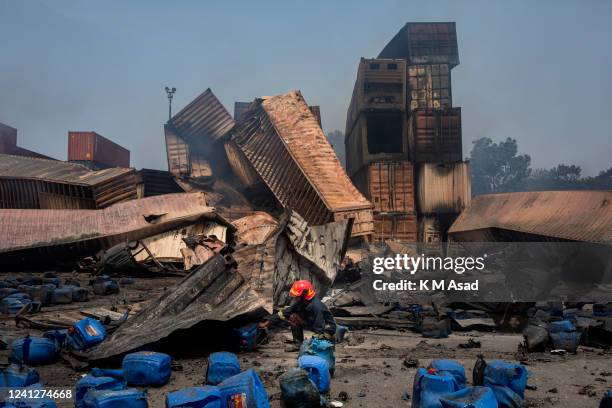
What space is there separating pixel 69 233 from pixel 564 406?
483 inches

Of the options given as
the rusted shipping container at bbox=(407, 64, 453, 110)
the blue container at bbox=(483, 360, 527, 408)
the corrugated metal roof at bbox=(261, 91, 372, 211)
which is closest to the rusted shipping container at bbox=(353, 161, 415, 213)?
the corrugated metal roof at bbox=(261, 91, 372, 211)

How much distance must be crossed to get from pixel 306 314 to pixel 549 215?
10.2 meters

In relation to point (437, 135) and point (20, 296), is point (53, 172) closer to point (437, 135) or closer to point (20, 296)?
point (20, 296)

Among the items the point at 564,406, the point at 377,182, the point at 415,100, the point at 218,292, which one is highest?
the point at 415,100

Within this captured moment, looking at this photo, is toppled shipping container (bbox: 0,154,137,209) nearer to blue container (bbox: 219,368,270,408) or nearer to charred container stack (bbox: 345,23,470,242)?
charred container stack (bbox: 345,23,470,242)

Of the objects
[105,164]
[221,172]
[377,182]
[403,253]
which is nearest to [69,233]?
[221,172]

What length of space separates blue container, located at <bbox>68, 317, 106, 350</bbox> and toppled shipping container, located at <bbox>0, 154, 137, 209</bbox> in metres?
10.5

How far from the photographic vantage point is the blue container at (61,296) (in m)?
8.04

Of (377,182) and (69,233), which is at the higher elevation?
(377,182)

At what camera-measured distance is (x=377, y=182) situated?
19.7m

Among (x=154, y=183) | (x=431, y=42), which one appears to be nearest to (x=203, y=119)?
(x=154, y=183)

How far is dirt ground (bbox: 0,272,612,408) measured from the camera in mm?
3932

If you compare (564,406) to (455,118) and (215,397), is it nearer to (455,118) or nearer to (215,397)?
(215,397)

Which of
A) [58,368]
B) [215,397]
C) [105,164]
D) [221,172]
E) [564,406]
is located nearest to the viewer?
[215,397]
